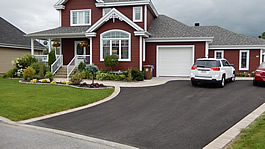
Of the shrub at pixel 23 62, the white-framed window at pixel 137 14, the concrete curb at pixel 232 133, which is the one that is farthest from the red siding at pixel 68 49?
the concrete curb at pixel 232 133

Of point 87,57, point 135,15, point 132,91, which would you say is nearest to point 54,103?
point 132,91

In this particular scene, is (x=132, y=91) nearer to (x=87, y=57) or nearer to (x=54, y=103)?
(x=54, y=103)

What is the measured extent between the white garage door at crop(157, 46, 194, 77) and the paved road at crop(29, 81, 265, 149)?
842cm

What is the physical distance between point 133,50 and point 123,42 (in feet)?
3.47

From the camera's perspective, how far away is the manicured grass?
480 cm

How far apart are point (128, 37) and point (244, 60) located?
11.7 m

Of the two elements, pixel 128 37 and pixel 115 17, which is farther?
pixel 128 37

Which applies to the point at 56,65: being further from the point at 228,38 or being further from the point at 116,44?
the point at 228,38

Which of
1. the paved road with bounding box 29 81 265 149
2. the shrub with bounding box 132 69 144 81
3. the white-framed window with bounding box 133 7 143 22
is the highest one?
the white-framed window with bounding box 133 7 143 22

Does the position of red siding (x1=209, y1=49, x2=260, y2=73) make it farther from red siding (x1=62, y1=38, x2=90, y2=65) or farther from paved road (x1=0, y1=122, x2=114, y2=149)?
paved road (x1=0, y1=122, x2=114, y2=149)

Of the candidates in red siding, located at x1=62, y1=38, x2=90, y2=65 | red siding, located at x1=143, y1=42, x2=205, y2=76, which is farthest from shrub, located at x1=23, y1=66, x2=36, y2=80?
red siding, located at x1=143, y1=42, x2=205, y2=76

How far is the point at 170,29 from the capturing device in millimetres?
20828

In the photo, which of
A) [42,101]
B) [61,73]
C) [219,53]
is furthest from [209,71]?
[61,73]

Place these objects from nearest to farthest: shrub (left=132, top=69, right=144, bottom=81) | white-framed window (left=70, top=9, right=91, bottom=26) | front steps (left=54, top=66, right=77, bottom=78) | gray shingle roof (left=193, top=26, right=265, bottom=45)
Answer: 1. shrub (left=132, top=69, right=144, bottom=81)
2. front steps (left=54, top=66, right=77, bottom=78)
3. white-framed window (left=70, top=9, right=91, bottom=26)
4. gray shingle roof (left=193, top=26, right=265, bottom=45)
